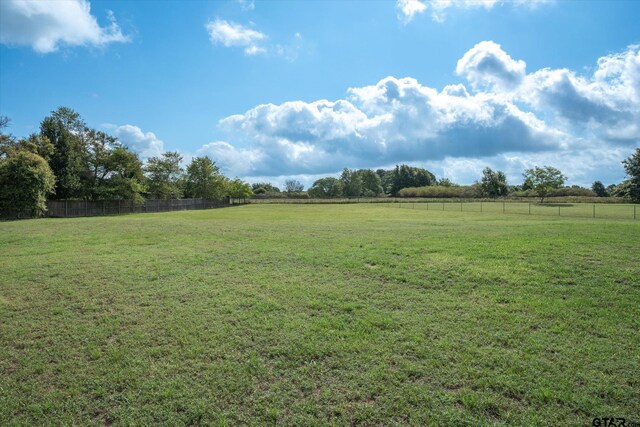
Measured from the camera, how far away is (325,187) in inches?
5285

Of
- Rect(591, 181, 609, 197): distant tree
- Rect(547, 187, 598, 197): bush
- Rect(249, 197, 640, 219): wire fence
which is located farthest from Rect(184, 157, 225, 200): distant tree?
Rect(591, 181, 609, 197): distant tree

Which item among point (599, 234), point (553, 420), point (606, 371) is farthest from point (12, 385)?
point (599, 234)

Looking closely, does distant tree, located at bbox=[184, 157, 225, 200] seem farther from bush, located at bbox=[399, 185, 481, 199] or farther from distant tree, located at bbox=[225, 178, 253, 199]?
bush, located at bbox=[399, 185, 481, 199]

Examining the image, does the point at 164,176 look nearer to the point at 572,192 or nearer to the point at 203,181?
the point at 203,181

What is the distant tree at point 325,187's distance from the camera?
12631cm

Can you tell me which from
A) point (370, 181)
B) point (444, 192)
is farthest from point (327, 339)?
point (370, 181)

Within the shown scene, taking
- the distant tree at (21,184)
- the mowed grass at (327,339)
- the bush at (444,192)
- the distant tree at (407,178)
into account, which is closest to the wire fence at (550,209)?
the bush at (444,192)

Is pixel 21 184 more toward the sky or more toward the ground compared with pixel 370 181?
more toward the ground

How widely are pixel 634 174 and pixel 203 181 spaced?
3627 inches

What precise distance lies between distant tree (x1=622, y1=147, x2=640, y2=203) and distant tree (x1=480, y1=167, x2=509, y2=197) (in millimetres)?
38404

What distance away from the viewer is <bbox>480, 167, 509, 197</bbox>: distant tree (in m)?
113

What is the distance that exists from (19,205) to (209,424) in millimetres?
40737

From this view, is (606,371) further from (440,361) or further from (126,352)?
(126,352)

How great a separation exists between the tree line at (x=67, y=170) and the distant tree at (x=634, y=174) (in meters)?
92.1
